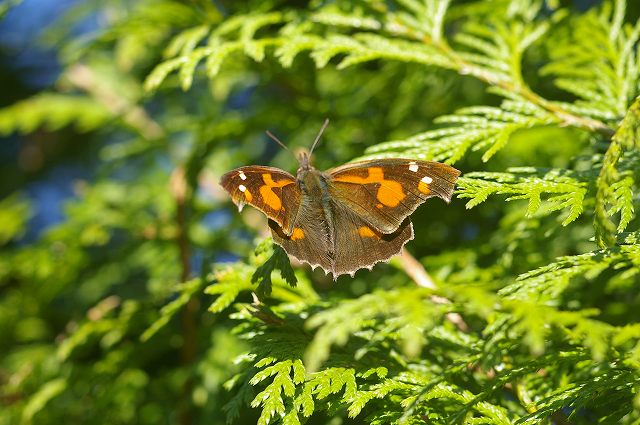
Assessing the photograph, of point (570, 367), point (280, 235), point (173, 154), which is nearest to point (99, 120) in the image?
point (173, 154)

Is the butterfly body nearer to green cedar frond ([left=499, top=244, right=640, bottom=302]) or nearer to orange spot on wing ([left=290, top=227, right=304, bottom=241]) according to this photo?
orange spot on wing ([left=290, top=227, right=304, bottom=241])

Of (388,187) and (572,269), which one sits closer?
(572,269)

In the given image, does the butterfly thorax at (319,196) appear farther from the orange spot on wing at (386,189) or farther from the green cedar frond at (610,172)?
the green cedar frond at (610,172)

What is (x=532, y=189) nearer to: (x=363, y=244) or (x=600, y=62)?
(x=363, y=244)

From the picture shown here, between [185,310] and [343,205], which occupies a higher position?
[343,205]

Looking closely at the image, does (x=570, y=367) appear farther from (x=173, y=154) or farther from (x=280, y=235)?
(x=173, y=154)

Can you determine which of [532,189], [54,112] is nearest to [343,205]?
[532,189]

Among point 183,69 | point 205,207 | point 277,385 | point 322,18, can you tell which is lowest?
point 205,207
